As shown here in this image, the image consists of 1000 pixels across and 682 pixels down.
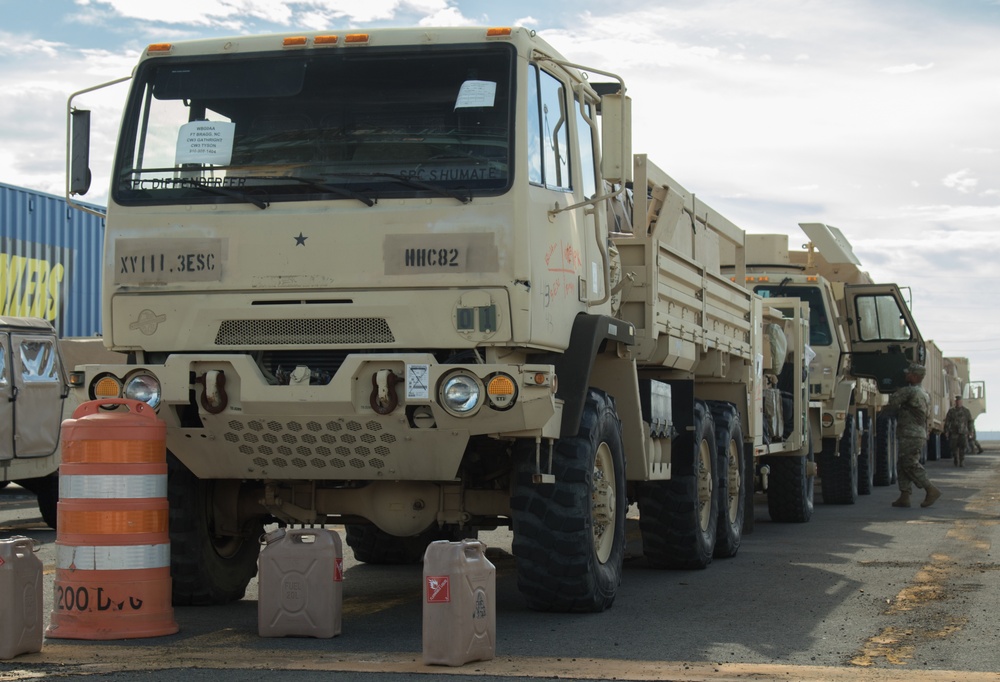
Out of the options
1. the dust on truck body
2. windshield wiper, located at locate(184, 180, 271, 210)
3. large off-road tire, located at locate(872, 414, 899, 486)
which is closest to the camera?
the dust on truck body

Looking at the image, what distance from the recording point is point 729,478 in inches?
484

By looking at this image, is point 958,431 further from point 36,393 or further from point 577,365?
point 577,365

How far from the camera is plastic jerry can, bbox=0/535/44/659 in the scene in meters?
6.42

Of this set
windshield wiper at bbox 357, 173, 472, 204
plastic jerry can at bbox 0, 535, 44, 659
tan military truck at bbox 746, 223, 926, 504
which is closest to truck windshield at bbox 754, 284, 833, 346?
tan military truck at bbox 746, 223, 926, 504

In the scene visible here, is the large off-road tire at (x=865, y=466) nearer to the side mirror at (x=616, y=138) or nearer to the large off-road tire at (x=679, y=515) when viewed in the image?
the large off-road tire at (x=679, y=515)

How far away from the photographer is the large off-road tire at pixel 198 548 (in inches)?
317

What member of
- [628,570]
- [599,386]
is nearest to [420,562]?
[628,570]

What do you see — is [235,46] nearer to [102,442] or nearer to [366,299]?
[366,299]

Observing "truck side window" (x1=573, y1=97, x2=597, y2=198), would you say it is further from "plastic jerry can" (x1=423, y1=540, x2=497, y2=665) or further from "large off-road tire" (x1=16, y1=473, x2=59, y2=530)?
"large off-road tire" (x1=16, y1=473, x2=59, y2=530)

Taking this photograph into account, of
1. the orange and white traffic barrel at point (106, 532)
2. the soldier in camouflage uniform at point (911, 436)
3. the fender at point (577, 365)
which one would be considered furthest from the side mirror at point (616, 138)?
the soldier in camouflage uniform at point (911, 436)

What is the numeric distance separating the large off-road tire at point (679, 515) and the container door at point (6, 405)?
6.53 m

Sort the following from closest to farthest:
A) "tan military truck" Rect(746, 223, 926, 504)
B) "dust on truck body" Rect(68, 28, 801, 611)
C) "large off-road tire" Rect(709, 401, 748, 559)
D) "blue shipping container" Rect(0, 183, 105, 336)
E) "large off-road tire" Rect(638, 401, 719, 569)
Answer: "dust on truck body" Rect(68, 28, 801, 611) < "large off-road tire" Rect(638, 401, 719, 569) < "large off-road tire" Rect(709, 401, 748, 559) < "tan military truck" Rect(746, 223, 926, 504) < "blue shipping container" Rect(0, 183, 105, 336)

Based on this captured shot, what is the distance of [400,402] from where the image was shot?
725 centimetres

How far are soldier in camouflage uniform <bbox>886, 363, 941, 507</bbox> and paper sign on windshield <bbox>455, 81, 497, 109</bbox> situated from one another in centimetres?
1182
